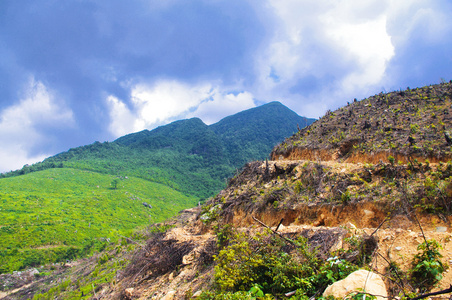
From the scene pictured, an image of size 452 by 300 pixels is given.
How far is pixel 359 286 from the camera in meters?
3.84

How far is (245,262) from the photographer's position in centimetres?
567

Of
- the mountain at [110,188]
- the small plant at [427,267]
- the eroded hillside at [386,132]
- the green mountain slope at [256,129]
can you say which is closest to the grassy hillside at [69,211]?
the mountain at [110,188]

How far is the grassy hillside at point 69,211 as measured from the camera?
4653cm

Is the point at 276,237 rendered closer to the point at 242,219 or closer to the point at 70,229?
the point at 242,219

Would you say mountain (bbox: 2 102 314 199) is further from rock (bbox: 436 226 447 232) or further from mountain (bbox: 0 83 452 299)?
rock (bbox: 436 226 447 232)

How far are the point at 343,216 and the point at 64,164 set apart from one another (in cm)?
10773

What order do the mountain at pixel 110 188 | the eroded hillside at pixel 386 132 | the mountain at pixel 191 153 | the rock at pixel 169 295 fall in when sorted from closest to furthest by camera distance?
1. the rock at pixel 169 295
2. the eroded hillside at pixel 386 132
3. the mountain at pixel 110 188
4. the mountain at pixel 191 153

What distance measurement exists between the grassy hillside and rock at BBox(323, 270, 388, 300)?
34.3 m

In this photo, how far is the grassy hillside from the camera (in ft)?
153

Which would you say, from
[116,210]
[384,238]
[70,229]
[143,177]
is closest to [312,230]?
[384,238]

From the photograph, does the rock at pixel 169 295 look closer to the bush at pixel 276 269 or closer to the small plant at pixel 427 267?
the bush at pixel 276 269

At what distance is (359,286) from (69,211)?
68.1m

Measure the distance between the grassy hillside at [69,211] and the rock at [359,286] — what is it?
34.3 meters

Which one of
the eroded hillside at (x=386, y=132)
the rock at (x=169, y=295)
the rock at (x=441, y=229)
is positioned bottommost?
the rock at (x=169, y=295)
